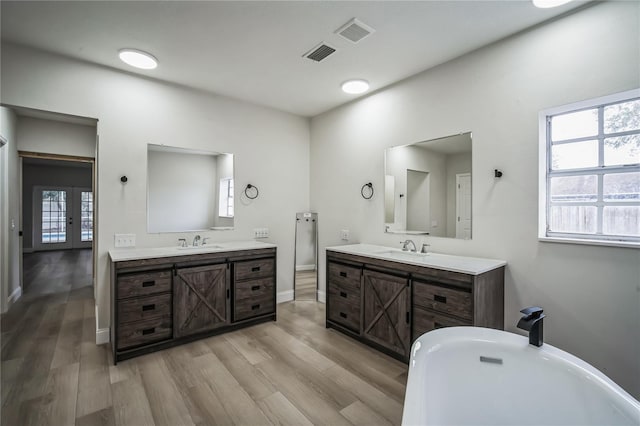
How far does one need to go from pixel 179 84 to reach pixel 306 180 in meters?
2.02

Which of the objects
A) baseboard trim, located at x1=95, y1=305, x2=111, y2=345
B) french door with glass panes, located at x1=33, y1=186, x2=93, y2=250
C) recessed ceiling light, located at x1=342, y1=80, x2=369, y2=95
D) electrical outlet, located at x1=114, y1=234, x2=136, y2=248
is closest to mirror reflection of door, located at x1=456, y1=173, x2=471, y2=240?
recessed ceiling light, located at x1=342, y1=80, x2=369, y2=95

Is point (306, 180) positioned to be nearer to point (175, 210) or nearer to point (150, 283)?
point (175, 210)

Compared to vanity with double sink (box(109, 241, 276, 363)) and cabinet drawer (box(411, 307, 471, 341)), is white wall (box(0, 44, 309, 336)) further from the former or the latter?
cabinet drawer (box(411, 307, 471, 341))

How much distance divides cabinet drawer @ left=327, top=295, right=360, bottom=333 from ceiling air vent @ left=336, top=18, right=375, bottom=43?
2.39 meters

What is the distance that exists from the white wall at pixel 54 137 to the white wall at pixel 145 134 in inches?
75.4

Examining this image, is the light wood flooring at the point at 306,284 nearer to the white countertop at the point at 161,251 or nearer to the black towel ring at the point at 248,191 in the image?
the white countertop at the point at 161,251

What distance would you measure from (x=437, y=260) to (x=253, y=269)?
192 centimetres

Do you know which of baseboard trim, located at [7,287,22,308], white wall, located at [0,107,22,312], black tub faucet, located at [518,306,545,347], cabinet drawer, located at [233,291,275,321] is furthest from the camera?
baseboard trim, located at [7,287,22,308]

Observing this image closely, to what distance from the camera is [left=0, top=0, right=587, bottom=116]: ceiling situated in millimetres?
2031

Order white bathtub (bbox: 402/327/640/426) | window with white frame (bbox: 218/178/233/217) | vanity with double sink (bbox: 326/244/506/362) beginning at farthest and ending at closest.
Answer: window with white frame (bbox: 218/178/233/217)
vanity with double sink (bbox: 326/244/506/362)
white bathtub (bbox: 402/327/640/426)

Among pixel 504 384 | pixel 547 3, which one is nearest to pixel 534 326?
pixel 504 384

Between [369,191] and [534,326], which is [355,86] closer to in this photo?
[369,191]

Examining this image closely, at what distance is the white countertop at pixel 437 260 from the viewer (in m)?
2.15

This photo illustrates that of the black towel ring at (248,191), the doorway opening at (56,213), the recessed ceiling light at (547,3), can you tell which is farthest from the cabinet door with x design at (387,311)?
the doorway opening at (56,213)
